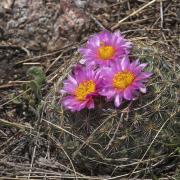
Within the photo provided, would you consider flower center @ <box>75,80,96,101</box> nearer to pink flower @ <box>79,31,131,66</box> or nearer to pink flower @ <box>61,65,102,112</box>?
pink flower @ <box>61,65,102,112</box>

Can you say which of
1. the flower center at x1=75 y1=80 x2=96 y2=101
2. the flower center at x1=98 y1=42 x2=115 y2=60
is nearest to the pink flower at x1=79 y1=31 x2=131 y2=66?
the flower center at x1=98 y1=42 x2=115 y2=60

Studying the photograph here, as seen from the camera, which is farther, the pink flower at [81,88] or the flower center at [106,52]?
the flower center at [106,52]

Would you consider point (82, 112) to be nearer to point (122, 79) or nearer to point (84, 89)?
point (84, 89)

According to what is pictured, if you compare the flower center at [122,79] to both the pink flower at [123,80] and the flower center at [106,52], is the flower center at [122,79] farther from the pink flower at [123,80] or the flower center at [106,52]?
the flower center at [106,52]

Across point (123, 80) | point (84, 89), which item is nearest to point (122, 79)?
point (123, 80)

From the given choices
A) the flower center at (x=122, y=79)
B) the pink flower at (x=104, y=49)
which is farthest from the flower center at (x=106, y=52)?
the flower center at (x=122, y=79)

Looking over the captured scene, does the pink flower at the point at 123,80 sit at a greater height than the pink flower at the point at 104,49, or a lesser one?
lesser

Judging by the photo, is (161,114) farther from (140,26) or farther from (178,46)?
(140,26)
